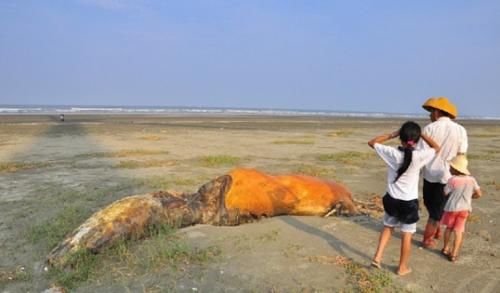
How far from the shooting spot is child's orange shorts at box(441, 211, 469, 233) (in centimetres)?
471

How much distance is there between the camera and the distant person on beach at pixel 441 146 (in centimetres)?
481

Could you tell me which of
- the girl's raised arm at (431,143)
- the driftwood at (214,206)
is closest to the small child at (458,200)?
the girl's raised arm at (431,143)

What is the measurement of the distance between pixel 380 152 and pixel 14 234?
4.72m

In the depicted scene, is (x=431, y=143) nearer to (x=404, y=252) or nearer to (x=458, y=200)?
(x=458, y=200)

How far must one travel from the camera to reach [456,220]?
4.75 meters

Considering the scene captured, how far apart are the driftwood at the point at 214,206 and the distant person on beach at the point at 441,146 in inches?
66.7

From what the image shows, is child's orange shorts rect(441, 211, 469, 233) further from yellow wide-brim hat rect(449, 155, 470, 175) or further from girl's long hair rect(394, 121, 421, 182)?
girl's long hair rect(394, 121, 421, 182)

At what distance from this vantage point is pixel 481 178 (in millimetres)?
10000

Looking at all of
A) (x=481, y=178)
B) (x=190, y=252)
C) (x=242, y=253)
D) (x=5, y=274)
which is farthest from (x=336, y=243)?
(x=481, y=178)

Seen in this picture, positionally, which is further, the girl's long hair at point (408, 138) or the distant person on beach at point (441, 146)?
the distant person on beach at point (441, 146)

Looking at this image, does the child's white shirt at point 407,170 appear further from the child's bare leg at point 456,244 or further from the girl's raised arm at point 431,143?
the child's bare leg at point 456,244

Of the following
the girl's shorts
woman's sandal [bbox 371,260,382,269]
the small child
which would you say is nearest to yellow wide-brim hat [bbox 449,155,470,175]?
the small child

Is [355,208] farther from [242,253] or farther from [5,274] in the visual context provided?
[5,274]

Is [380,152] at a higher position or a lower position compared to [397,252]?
higher
